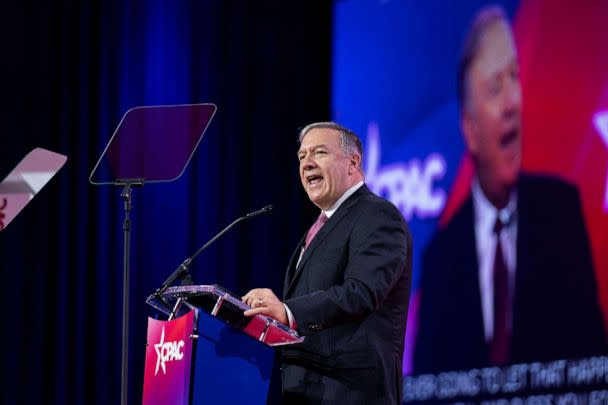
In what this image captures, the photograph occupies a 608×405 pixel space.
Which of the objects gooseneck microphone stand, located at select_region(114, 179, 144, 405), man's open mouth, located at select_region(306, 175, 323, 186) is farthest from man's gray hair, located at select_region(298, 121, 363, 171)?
gooseneck microphone stand, located at select_region(114, 179, 144, 405)

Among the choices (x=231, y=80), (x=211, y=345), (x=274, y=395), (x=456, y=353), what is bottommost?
(x=274, y=395)

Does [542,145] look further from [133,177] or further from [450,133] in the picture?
[133,177]

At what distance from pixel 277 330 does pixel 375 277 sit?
0.33m

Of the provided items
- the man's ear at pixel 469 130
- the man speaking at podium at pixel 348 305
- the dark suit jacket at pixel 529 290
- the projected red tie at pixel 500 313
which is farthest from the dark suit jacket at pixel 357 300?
the man's ear at pixel 469 130

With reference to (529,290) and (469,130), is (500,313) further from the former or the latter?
(469,130)

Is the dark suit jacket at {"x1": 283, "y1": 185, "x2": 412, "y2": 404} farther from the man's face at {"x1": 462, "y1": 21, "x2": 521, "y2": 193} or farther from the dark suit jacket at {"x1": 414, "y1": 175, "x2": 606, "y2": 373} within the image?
the man's face at {"x1": 462, "y1": 21, "x2": 521, "y2": 193}

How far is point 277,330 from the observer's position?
270cm

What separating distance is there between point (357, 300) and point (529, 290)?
7.42ft

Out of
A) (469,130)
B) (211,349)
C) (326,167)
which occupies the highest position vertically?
(469,130)

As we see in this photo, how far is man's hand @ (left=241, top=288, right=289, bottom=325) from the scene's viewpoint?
267cm

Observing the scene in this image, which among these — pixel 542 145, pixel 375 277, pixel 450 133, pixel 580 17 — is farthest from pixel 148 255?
pixel 375 277

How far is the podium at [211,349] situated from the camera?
265 centimetres

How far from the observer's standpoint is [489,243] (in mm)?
5105

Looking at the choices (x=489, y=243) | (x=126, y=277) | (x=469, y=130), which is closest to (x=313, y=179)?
(x=126, y=277)
